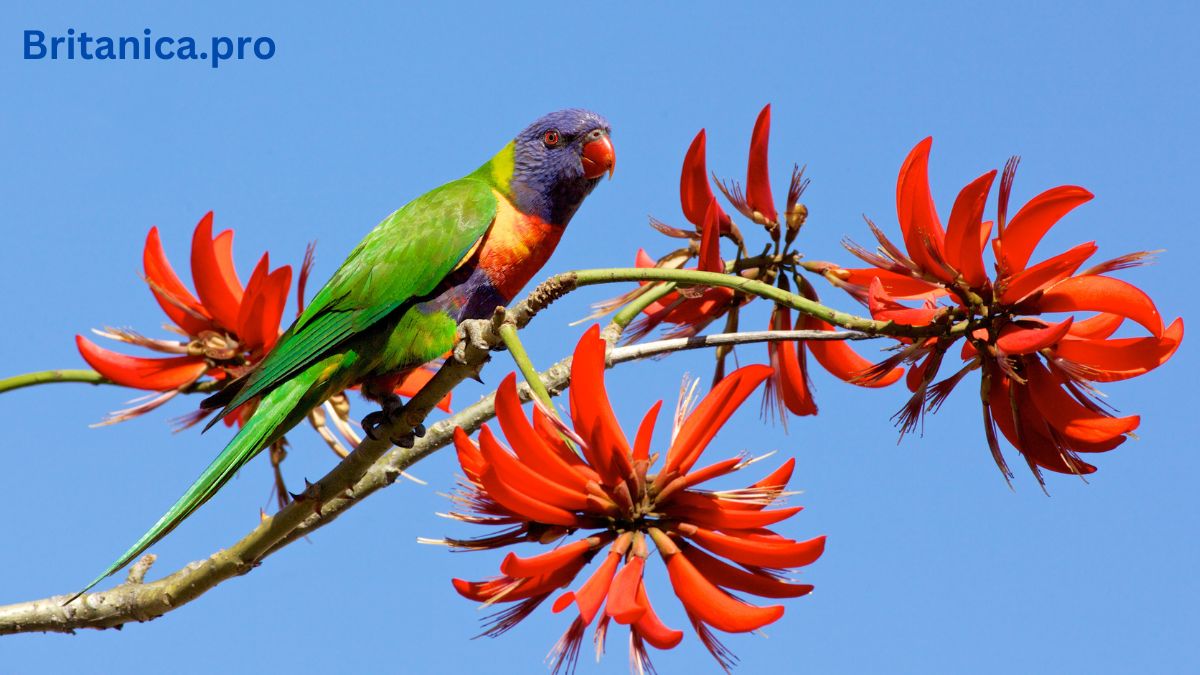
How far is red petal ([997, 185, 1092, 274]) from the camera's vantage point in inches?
92.0

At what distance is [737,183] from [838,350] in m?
0.54

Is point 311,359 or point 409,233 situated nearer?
point 311,359

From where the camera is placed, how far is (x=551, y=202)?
4.45 meters

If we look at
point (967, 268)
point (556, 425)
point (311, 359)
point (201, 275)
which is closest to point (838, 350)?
point (967, 268)

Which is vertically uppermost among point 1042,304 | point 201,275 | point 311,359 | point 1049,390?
point 201,275

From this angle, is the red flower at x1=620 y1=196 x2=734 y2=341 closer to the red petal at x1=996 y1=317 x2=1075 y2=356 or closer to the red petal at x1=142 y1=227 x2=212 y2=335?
the red petal at x1=996 y1=317 x2=1075 y2=356

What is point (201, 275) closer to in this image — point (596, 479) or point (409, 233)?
point (409, 233)

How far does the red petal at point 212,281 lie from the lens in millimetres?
3676

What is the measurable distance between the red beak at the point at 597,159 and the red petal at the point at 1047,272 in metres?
2.50

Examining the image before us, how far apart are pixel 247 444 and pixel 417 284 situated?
86cm

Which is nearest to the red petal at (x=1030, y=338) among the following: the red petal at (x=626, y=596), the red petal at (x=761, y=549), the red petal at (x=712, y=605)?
the red petal at (x=761, y=549)

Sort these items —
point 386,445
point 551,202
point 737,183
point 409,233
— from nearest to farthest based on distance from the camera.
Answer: point 386,445, point 737,183, point 409,233, point 551,202

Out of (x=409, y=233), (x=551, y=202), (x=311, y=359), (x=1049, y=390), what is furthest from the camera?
(x=551, y=202)

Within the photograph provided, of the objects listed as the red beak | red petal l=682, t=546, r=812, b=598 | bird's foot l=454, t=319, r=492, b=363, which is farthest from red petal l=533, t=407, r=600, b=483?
the red beak
